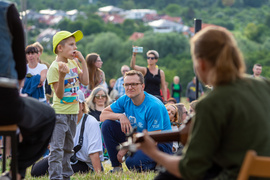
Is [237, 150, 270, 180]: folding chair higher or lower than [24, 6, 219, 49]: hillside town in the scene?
higher

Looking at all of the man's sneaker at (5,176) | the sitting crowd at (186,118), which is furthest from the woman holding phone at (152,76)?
the man's sneaker at (5,176)

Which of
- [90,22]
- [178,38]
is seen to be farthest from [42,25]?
[178,38]

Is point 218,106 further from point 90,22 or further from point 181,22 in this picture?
point 181,22

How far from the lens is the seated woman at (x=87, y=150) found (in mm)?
6121

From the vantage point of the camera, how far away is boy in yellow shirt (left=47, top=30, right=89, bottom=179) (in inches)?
185

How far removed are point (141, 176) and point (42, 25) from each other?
116475 millimetres

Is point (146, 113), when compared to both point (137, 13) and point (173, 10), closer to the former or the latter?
point (173, 10)

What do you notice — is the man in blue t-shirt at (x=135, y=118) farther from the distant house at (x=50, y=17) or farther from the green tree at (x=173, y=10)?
the green tree at (x=173, y=10)

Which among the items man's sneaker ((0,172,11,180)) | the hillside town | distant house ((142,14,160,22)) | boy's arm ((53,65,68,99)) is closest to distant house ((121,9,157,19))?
the hillside town

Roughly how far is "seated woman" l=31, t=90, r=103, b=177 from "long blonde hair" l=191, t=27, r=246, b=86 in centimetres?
398

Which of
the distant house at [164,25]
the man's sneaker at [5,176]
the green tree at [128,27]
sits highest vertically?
the man's sneaker at [5,176]

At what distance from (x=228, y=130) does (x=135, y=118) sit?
351 cm

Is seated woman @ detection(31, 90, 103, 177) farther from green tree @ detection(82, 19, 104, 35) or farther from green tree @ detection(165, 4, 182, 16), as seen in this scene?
green tree @ detection(165, 4, 182, 16)

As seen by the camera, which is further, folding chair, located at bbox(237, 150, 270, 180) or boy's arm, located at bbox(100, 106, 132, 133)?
boy's arm, located at bbox(100, 106, 132, 133)
